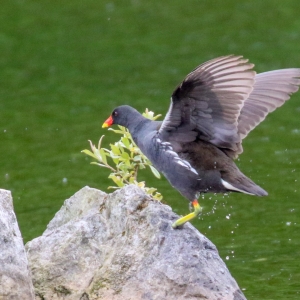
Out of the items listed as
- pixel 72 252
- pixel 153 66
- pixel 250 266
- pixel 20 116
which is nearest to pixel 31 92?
pixel 20 116

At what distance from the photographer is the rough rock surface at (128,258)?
5.83 m

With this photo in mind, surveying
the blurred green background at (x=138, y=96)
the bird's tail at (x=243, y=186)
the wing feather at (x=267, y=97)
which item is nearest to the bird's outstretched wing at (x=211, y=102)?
the bird's tail at (x=243, y=186)

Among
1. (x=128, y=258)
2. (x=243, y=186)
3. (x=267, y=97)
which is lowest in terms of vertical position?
(x=128, y=258)

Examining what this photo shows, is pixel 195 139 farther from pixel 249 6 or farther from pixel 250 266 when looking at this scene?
pixel 249 6

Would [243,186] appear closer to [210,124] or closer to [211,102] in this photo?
[210,124]

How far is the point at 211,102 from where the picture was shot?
19.5 feet

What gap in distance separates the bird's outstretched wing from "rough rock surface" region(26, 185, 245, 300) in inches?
23.7

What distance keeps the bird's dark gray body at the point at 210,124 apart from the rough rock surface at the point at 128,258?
326 mm

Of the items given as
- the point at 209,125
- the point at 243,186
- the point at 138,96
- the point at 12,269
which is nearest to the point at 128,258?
the point at 12,269

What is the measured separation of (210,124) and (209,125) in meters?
0.01

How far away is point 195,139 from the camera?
6.23m

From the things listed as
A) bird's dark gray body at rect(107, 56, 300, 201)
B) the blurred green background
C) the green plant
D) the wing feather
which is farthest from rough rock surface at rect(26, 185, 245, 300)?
the blurred green background

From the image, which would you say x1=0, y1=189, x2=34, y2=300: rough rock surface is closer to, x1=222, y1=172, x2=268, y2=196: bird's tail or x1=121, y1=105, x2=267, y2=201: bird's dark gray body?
x1=121, y1=105, x2=267, y2=201: bird's dark gray body

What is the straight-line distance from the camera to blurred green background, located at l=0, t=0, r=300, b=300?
8.96 m
